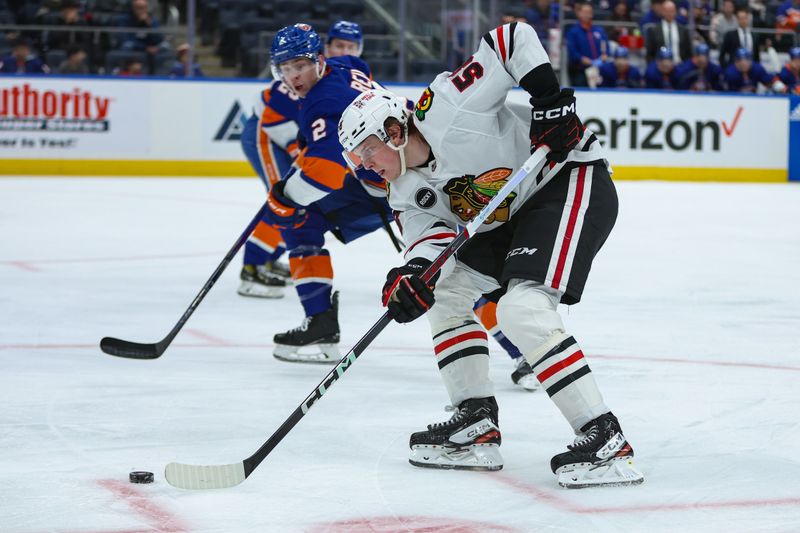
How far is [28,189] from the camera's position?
9188 millimetres

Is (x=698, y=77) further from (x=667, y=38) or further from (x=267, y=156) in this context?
(x=267, y=156)

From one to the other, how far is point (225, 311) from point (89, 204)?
3872 mm

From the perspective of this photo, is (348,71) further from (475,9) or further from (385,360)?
(475,9)

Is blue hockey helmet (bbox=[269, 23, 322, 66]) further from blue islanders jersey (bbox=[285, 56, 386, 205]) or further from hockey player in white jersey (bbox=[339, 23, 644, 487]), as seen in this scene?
hockey player in white jersey (bbox=[339, 23, 644, 487])

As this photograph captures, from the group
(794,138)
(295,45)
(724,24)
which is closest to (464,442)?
(295,45)

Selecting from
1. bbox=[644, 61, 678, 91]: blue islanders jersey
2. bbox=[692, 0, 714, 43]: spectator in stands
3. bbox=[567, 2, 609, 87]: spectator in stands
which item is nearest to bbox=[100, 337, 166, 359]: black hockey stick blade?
bbox=[567, 2, 609, 87]: spectator in stands

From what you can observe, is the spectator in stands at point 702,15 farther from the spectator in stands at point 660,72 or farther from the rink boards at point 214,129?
the rink boards at point 214,129

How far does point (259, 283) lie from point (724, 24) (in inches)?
322

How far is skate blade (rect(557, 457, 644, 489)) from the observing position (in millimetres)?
2441

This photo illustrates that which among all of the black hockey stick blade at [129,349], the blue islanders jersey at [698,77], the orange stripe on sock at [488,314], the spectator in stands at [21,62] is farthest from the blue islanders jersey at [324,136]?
the blue islanders jersey at [698,77]

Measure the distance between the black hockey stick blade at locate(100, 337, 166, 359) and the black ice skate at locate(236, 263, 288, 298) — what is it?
1343 millimetres

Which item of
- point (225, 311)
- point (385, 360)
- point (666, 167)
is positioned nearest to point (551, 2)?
point (666, 167)

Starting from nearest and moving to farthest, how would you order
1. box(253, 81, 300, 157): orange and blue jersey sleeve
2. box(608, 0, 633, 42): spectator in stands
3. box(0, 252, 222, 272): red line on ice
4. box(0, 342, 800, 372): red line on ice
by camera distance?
1. box(0, 342, 800, 372): red line on ice
2. box(253, 81, 300, 157): orange and blue jersey sleeve
3. box(0, 252, 222, 272): red line on ice
4. box(608, 0, 633, 42): spectator in stands

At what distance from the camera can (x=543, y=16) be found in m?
11.4
